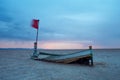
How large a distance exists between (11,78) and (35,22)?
10.9 metres

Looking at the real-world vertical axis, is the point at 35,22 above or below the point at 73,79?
above

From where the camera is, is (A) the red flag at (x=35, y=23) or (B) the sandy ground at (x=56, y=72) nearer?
(B) the sandy ground at (x=56, y=72)

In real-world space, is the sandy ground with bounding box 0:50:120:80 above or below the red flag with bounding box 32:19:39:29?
below

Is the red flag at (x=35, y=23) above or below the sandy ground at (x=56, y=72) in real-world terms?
above

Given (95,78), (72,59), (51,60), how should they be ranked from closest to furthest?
(95,78)
(72,59)
(51,60)

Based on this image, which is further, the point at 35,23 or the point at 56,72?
the point at 35,23

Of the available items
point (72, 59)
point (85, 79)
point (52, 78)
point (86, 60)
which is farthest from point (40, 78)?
point (86, 60)

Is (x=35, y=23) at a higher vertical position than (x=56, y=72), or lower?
higher

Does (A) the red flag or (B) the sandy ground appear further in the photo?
(A) the red flag

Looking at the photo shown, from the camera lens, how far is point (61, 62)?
59.0 ft

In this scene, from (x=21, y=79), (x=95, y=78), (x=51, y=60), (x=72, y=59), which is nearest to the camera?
(x=21, y=79)

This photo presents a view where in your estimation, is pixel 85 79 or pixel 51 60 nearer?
pixel 85 79

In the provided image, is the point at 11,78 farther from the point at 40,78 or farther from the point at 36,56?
the point at 36,56

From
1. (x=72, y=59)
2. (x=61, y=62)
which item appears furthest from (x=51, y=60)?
(x=72, y=59)
